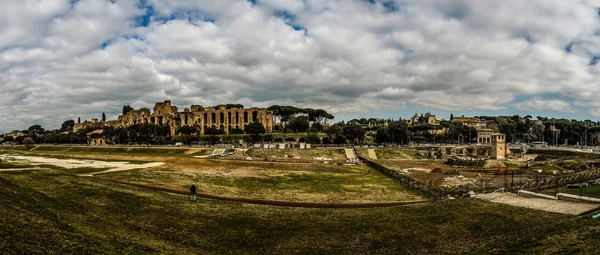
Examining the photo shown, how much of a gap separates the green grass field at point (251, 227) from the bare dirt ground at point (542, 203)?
158 centimetres

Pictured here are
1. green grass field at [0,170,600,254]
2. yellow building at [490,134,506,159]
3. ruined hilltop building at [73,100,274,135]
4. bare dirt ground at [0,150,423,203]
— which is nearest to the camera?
green grass field at [0,170,600,254]

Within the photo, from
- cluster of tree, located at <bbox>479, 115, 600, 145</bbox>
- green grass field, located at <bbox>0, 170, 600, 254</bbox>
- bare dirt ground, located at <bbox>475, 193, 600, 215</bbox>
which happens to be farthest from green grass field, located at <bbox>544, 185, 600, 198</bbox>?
cluster of tree, located at <bbox>479, 115, 600, 145</bbox>

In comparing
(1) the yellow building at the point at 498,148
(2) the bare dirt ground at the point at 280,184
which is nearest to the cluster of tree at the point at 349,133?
(1) the yellow building at the point at 498,148

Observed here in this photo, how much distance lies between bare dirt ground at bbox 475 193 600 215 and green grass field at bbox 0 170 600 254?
1575 mm

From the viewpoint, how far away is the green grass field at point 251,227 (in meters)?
11.9

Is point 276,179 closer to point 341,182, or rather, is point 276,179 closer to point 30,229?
point 341,182

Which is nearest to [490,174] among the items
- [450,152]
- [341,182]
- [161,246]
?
[341,182]

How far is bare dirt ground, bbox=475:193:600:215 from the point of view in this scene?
20895 mm

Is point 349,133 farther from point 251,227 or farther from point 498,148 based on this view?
point 251,227

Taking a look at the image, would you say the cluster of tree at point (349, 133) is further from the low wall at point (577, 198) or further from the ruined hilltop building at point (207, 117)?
the low wall at point (577, 198)

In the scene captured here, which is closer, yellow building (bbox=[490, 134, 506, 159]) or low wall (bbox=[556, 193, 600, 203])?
low wall (bbox=[556, 193, 600, 203])

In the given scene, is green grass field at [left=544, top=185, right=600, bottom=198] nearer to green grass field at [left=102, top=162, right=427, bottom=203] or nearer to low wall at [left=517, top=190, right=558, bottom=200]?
low wall at [left=517, top=190, right=558, bottom=200]

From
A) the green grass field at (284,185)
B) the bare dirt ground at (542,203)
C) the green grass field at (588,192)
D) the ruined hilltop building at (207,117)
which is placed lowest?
the green grass field at (284,185)

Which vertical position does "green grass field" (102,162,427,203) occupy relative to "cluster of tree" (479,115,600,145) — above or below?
below
